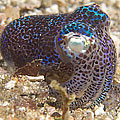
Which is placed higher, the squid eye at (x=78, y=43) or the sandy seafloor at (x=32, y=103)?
the squid eye at (x=78, y=43)

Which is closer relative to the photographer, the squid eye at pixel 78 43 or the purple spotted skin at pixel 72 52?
the squid eye at pixel 78 43

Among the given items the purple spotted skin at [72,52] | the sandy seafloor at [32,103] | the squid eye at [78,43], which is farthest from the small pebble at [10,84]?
the squid eye at [78,43]

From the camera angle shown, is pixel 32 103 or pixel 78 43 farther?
pixel 32 103

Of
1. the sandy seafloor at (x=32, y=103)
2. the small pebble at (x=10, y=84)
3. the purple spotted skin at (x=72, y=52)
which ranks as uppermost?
the purple spotted skin at (x=72, y=52)

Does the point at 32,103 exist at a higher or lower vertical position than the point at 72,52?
lower

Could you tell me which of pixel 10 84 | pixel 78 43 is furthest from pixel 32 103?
pixel 78 43

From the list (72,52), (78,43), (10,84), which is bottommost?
(10,84)

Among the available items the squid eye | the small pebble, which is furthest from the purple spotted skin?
the small pebble

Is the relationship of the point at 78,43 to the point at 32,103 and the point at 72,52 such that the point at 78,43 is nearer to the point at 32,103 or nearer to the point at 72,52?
the point at 72,52

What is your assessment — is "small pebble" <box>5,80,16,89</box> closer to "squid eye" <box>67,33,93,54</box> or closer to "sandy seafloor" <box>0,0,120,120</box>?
"sandy seafloor" <box>0,0,120,120</box>

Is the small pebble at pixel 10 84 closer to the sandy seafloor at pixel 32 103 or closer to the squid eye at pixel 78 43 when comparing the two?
the sandy seafloor at pixel 32 103
